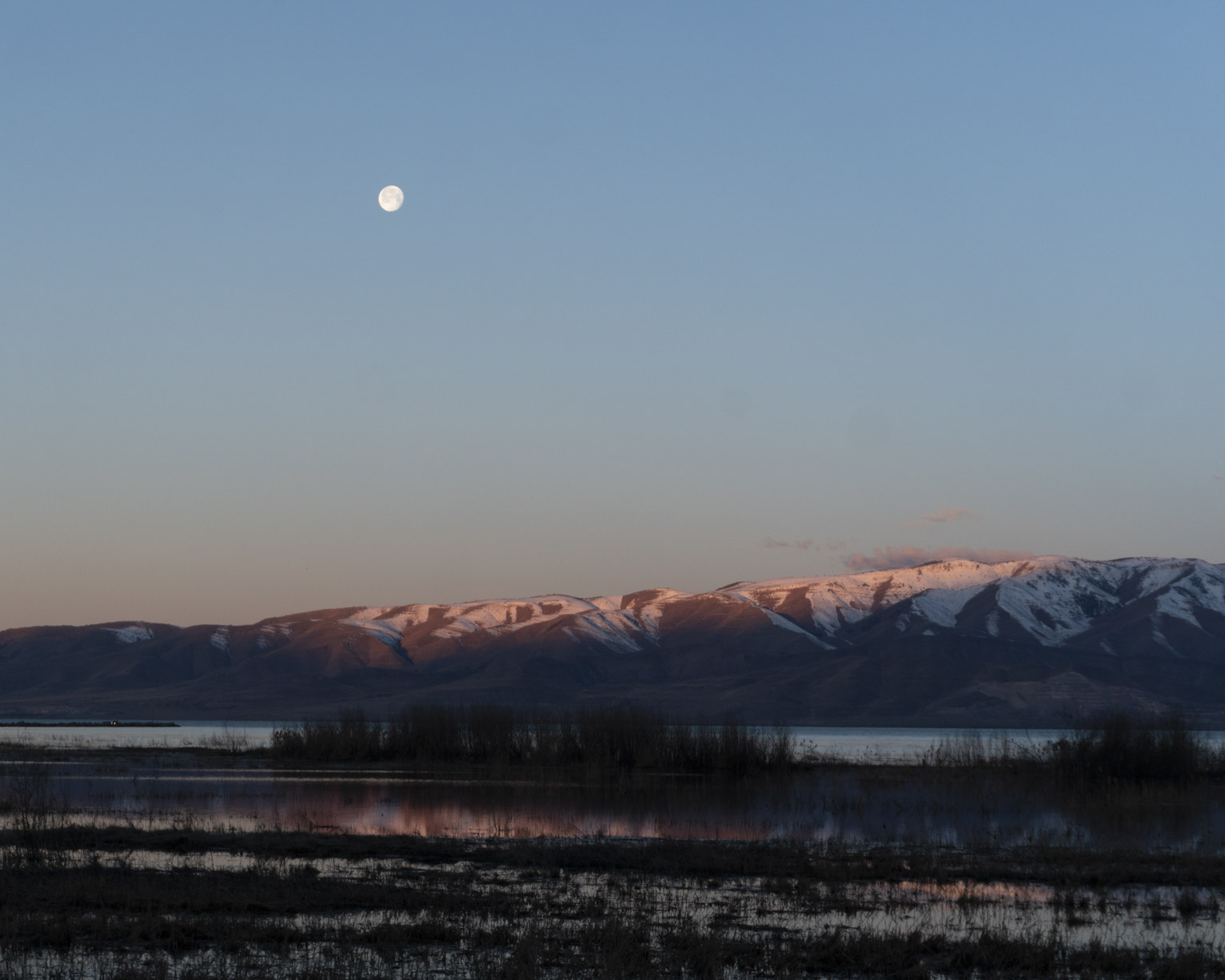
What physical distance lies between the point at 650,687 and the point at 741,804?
14591cm

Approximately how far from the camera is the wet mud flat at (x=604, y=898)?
12062mm

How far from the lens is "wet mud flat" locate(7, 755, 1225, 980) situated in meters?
12.1

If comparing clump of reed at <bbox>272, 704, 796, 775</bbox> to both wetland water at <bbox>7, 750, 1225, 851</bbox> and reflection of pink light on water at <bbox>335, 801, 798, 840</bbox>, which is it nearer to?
wetland water at <bbox>7, 750, 1225, 851</bbox>

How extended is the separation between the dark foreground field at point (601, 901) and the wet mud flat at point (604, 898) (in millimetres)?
45

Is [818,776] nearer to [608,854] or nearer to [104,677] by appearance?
[608,854]

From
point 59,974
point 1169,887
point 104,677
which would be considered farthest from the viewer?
point 104,677

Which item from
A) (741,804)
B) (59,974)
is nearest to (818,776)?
(741,804)

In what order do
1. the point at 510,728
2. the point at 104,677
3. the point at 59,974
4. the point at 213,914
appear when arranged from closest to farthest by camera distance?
the point at 59,974 < the point at 213,914 < the point at 510,728 < the point at 104,677

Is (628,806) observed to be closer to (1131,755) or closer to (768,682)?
(1131,755)

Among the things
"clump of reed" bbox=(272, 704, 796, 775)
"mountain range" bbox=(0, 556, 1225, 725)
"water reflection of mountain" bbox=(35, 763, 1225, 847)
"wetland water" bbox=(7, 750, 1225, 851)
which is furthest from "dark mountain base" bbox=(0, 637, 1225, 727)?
"water reflection of mountain" bbox=(35, 763, 1225, 847)

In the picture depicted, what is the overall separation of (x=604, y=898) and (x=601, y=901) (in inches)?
13.8

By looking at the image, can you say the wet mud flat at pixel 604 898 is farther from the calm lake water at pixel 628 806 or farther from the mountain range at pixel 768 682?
the mountain range at pixel 768 682

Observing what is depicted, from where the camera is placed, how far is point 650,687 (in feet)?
576

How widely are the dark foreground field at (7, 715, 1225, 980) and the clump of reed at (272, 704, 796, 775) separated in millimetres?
16688
